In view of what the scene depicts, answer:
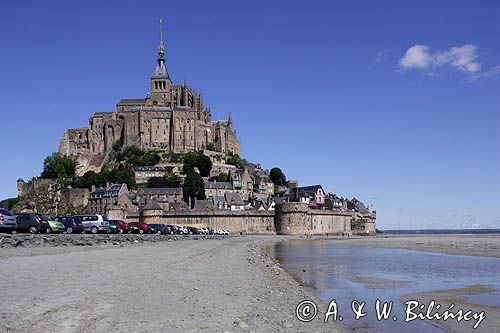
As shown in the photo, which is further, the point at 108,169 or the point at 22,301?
the point at 108,169

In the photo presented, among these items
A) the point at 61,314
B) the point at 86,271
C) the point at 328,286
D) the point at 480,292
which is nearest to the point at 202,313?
the point at 61,314

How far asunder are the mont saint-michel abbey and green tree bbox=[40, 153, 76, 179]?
3.34 meters

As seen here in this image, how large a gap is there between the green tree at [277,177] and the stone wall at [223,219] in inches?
2237

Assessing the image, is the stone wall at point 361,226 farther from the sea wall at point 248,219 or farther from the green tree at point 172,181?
the green tree at point 172,181

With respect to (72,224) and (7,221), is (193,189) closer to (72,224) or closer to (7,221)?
(72,224)

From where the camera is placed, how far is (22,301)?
33.0 ft

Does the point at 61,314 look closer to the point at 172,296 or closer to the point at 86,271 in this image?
the point at 172,296

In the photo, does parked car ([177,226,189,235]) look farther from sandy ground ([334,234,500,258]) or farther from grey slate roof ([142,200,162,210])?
sandy ground ([334,234,500,258])

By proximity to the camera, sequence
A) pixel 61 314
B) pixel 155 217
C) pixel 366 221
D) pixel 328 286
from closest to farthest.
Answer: pixel 61 314, pixel 328 286, pixel 155 217, pixel 366 221

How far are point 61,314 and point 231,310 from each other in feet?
13.0

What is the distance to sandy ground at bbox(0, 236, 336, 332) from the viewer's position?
30.4ft

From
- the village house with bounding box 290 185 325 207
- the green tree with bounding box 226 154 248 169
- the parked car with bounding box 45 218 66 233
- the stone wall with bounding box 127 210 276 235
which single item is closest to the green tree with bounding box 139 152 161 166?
the green tree with bounding box 226 154 248 169

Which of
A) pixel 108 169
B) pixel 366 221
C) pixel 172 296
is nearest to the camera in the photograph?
pixel 172 296

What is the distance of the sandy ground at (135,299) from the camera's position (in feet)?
30.4
